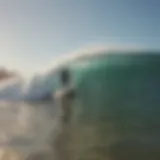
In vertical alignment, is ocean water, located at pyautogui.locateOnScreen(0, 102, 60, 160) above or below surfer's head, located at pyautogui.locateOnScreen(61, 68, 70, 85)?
below

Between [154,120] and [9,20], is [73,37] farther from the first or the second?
[154,120]

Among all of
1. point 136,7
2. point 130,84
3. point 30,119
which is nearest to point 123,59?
point 130,84

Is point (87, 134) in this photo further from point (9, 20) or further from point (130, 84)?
point (9, 20)

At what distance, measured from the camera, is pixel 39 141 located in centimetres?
106

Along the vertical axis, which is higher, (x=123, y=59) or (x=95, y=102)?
(x=123, y=59)

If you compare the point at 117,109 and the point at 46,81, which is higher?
the point at 46,81

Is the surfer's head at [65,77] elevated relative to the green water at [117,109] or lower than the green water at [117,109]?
elevated

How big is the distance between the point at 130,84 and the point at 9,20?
508mm

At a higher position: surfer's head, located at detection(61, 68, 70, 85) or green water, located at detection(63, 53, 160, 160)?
surfer's head, located at detection(61, 68, 70, 85)

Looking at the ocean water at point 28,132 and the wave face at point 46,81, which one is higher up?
the wave face at point 46,81

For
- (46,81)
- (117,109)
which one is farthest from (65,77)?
(117,109)

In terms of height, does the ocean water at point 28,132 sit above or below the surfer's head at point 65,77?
below

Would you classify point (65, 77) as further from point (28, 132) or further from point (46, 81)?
point (28, 132)

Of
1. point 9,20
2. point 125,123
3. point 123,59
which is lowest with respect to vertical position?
point 125,123
